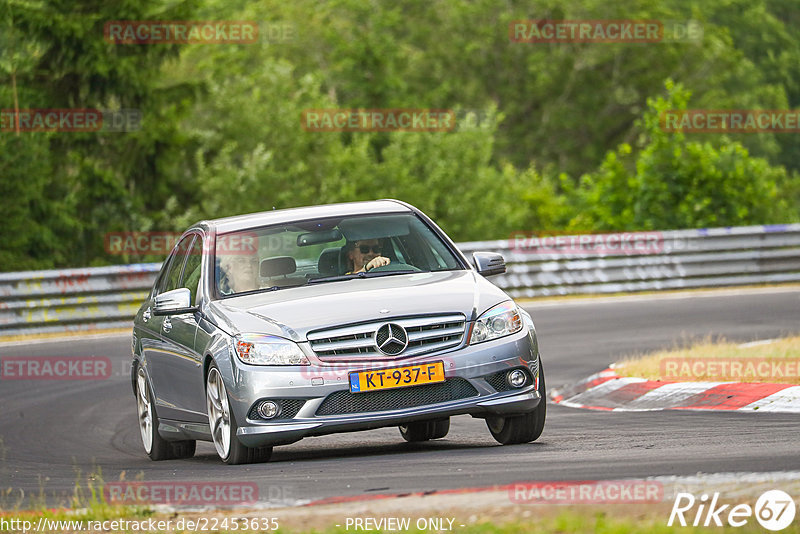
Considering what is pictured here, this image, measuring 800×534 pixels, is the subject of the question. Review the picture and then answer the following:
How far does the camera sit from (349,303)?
871cm

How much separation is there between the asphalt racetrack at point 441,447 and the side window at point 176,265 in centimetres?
125

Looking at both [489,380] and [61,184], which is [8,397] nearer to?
[489,380]

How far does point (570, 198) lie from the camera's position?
2440 inches

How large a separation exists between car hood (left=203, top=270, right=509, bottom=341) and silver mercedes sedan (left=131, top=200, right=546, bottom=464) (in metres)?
0.01

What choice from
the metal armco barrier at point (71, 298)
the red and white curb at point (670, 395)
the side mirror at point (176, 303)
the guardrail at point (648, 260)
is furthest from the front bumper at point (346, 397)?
the guardrail at point (648, 260)

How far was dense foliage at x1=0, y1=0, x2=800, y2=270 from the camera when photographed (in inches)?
1135

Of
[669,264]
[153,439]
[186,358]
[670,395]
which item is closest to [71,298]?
[669,264]

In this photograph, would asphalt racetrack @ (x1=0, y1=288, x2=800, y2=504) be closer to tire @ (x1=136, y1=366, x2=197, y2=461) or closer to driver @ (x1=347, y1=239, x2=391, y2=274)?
tire @ (x1=136, y1=366, x2=197, y2=461)

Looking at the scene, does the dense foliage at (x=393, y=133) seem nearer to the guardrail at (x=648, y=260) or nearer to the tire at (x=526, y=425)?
the guardrail at (x=648, y=260)

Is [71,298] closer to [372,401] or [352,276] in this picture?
[352,276]

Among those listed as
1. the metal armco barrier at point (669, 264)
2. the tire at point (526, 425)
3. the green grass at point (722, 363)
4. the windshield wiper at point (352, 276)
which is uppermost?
the windshield wiper at point (352, 276)

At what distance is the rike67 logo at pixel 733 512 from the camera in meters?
5.31

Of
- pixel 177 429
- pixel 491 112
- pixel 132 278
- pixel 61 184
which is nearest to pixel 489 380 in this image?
pixel 177 429

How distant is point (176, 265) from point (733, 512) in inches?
241
